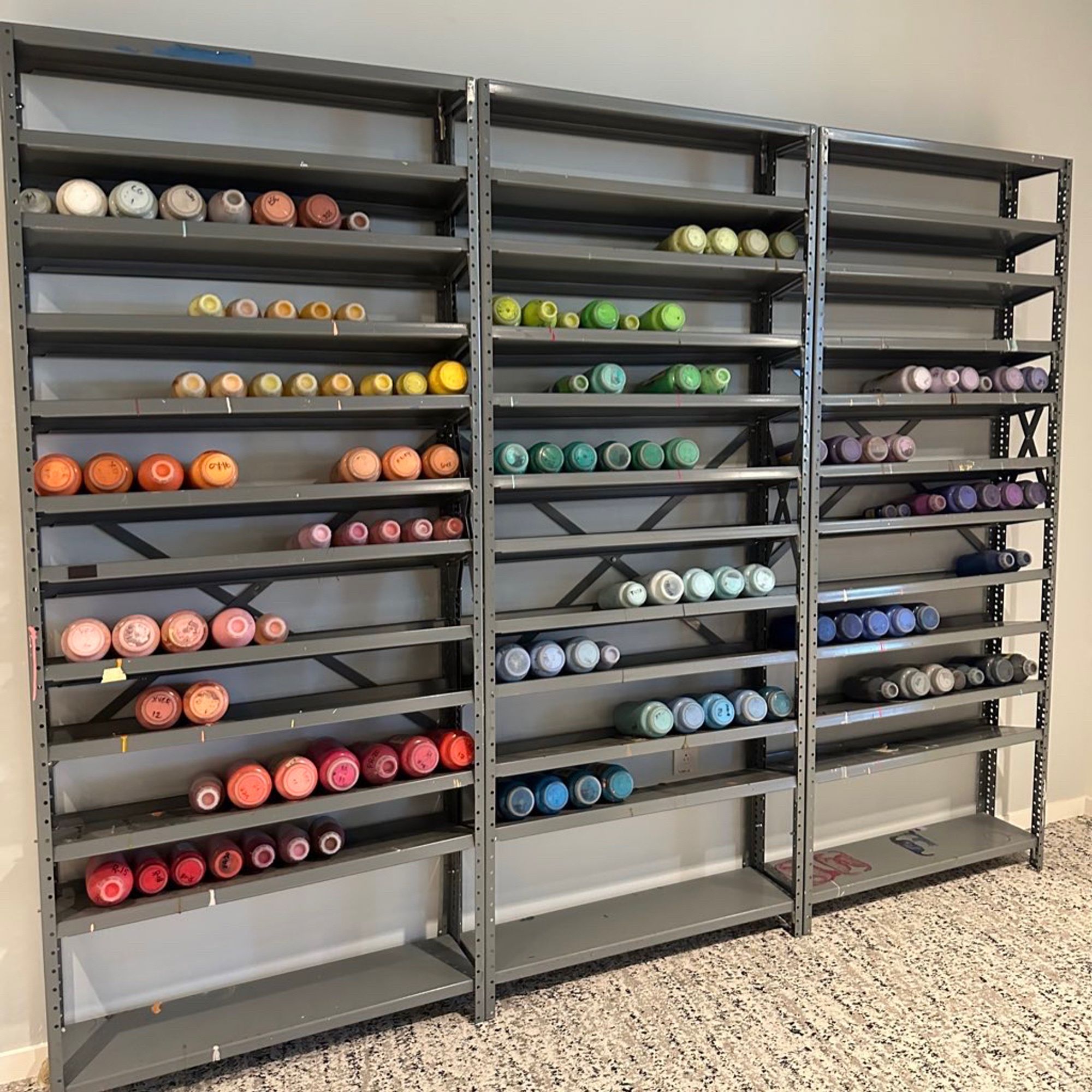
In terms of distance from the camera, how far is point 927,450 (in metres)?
3.12

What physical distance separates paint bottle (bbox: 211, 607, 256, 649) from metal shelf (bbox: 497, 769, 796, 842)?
32.2 inches

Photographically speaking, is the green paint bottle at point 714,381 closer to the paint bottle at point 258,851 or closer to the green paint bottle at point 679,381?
the green paint bottle at point 679,381

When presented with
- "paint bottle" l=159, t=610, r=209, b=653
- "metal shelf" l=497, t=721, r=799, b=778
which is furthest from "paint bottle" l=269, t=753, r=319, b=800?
"metal shelf" l=497, t=721, r=799, b=778

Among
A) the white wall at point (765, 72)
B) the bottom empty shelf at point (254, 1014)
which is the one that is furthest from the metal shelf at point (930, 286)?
the bottom empty shelf at point (254, 1014)

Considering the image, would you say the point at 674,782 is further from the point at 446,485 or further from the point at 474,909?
the point at 446,485

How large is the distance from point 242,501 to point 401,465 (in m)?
0.38

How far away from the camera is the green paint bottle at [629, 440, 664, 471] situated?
2453 mm

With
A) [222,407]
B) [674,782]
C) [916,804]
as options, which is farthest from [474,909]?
[916,804]

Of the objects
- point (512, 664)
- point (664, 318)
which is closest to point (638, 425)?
point (664, 318)

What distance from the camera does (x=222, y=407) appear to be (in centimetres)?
201

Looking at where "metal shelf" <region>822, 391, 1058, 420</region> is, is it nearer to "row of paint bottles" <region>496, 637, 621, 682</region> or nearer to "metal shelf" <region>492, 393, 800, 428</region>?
"metal shelf" <region>492, 393, 800, 428</region>

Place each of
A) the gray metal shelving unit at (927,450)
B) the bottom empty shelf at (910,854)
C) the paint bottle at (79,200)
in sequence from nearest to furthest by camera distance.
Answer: the paint bottle at (79,200), the gray metal shelving unit at (927,450), the bottom empty shelf at (910,854)

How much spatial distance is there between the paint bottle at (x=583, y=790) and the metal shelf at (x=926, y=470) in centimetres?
109

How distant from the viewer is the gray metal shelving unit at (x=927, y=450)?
8.90 ft
